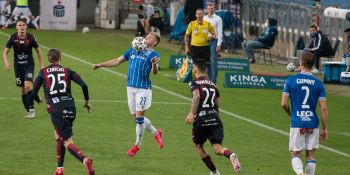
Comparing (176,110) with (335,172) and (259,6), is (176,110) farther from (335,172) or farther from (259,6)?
(259,6)

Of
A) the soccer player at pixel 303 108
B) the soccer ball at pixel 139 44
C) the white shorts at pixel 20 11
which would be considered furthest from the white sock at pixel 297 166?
the white shorts at pixel 20 11

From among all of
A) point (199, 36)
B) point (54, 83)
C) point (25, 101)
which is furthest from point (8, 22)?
point (54, 83)

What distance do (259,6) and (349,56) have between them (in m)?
12.7

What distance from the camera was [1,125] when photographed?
2405 centimetres

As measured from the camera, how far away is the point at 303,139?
16594 mm

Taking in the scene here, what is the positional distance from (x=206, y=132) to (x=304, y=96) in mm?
1912

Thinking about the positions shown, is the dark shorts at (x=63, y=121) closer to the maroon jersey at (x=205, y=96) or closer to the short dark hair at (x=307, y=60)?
the maroon jersey at (x=205, y=96)

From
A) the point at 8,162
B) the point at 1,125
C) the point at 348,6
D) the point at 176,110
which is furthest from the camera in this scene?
the point at 348,6

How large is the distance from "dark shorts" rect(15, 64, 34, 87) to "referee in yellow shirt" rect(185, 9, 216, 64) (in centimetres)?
674

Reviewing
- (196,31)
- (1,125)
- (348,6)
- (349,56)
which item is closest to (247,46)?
(348,6)

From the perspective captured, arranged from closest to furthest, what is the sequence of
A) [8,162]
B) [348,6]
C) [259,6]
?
[8,162], [348,6], [259,6]

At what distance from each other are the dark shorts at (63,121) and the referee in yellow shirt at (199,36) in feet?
44.2

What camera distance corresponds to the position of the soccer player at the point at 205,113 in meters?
17.2

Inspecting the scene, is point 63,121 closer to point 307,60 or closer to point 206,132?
point 206,132
